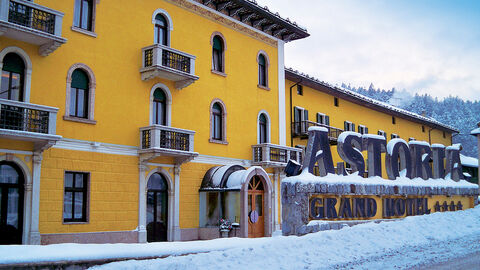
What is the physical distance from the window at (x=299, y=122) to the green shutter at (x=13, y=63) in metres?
18.5

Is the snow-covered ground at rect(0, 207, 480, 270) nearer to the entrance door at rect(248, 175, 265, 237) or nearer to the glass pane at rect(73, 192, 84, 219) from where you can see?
the glass pane at rect(73, 192, 84, 219)

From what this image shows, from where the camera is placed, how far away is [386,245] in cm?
1388

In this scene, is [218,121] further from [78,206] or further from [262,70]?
[78,206]

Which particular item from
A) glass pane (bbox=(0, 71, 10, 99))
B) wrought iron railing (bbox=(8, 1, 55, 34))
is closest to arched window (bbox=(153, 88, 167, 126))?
wrought iron railing (bbox=(8, 1, 55, 34))

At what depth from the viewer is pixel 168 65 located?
21.8 metres

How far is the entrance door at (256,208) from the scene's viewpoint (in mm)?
24312

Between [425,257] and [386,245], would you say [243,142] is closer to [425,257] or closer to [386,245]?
[386,245]

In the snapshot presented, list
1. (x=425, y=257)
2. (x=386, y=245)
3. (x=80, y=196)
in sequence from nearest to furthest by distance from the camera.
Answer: (x=425, y=257) → (x=386, y=245) → (x=80, y=196)

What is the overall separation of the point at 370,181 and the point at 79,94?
1155cm

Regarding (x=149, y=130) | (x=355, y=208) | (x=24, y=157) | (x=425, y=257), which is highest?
(x=149, y=130)

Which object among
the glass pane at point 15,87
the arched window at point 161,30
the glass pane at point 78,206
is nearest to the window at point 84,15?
the glass pane at point 15,87

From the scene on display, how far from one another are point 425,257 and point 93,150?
12853 mm

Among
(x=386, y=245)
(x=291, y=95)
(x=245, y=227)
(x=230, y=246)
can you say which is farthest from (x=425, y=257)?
(x=291, y=95)

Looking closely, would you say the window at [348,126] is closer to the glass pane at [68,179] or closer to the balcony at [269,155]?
the balcony at [269,155]
